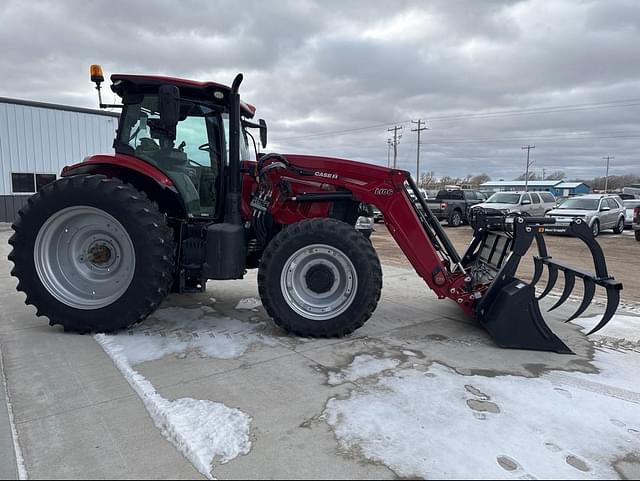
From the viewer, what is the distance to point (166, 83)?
4469mm

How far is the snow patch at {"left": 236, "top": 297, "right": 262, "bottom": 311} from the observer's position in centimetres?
545

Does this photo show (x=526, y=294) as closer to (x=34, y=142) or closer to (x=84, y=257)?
(x=84, y=257)

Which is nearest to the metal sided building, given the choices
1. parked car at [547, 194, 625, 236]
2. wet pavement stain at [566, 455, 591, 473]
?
wet pavement stain at [566, 455, 591, 473]

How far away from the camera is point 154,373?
351cm

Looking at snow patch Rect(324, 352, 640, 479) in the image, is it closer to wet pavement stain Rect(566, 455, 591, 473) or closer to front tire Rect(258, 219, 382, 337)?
wet pavement stain Rect(566, 455, 591, 473)

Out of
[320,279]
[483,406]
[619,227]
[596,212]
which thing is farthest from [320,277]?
[619,227]

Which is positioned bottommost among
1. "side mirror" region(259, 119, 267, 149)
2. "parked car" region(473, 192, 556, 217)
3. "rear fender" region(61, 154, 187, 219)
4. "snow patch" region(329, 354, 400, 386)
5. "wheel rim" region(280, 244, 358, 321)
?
"snow patch" region(329, 354, 400, 386)

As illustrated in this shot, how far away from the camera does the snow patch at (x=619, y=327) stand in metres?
4.60

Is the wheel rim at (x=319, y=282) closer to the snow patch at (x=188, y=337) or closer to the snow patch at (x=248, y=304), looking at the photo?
the snow patch at (x=188, y=337)

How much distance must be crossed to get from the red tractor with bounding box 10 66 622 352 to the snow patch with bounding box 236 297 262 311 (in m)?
0.78

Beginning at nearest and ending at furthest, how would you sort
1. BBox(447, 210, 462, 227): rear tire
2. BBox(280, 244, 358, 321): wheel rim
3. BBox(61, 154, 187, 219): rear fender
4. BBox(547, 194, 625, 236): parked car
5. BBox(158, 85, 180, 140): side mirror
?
BBox(158, 85, 180, 140): side mirror < BBox(280, 244, 358, 321): wheel rim < BBox(61, 154, 187, 219): rear fender < BBox(547, 194, 625, 236): parked car < BBox(447, 210, 462, 227): rear tire

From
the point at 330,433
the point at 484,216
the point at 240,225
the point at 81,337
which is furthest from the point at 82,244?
the point at 484,216

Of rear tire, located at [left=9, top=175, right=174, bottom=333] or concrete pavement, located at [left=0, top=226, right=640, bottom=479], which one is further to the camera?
rear tire, located at [left=9, top=175, right=174, bottom=333]

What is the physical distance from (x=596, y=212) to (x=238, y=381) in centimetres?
1667
